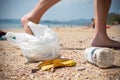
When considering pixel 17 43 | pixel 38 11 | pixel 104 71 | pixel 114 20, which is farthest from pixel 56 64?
pixel 114 20

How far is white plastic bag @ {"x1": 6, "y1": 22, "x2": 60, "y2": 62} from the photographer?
1.75 meters

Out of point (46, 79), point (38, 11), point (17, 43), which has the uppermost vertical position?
point (38, 11)

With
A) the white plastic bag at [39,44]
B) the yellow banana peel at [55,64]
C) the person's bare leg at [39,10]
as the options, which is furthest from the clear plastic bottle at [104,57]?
the person's bare leg at [39,10]

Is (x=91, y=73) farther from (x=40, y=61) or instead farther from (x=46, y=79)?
(x=40, y=61)

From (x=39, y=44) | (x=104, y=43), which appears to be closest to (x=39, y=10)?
(x=39, y=44)

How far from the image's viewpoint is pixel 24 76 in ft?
4.60

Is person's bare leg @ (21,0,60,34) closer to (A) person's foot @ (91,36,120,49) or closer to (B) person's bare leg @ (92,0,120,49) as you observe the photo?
(B) person's bare leg @ (92,0,120,49)

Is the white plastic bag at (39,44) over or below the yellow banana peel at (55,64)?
over

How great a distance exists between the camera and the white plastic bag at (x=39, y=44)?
1.75 metres

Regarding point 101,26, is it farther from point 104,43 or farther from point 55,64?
point 55,64

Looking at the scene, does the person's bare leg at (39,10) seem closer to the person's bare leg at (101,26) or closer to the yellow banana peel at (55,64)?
the person's bare leg at (101,26)

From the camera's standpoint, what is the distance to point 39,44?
1757 mm

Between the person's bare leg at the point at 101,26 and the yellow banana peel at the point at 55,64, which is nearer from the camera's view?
the yellow banana peel at the point at 55,64

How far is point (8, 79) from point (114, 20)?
4.59m
